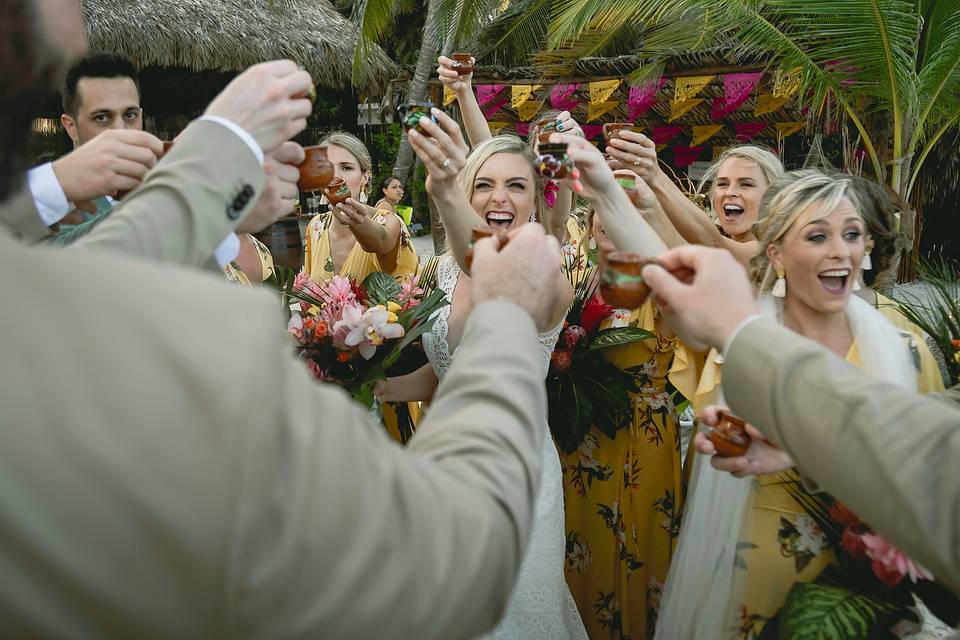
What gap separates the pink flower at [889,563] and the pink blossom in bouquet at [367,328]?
1.63 metres

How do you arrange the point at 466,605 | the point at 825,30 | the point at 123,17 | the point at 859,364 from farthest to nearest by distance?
the point at 123,17, the point at 825,30, the point at 859,364, the point at 466,605

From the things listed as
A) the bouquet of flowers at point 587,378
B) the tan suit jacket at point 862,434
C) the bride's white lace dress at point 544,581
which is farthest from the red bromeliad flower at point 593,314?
the tan suit jacket at point 862,434

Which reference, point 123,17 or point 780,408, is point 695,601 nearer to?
point 780,408

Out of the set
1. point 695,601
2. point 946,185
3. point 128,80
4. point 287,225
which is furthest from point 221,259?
point 946,185

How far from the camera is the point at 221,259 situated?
166 cm

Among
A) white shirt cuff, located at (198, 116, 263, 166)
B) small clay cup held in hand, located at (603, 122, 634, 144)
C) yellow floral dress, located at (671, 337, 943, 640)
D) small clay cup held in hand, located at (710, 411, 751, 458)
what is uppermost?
white shirt cuff, located at (198, 116, 263, 166)

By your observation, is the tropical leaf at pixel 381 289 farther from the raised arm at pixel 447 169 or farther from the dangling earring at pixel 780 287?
the dangling earring at pixel 780 287

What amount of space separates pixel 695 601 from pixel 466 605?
1.95 m

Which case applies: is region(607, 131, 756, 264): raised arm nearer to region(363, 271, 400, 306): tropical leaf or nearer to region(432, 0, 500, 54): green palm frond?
region(363, 271, 400, 306): tropical leaf

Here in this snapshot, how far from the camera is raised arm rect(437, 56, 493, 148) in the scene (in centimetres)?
351

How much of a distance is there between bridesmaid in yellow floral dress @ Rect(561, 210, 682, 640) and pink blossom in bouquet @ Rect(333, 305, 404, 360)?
1.07 m

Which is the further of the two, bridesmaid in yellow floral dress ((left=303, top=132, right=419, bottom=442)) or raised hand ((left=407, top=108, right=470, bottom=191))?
bridesmaid in yellow floral dress ((left=303, top=132, right=419, bottom=442))

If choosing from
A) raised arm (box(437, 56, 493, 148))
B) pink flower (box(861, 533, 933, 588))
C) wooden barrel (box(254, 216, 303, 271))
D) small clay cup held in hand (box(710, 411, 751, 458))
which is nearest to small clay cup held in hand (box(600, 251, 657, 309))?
small clay cup held in hand (box(710, 411, 751, 458))

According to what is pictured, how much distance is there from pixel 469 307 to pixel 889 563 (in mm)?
1557
